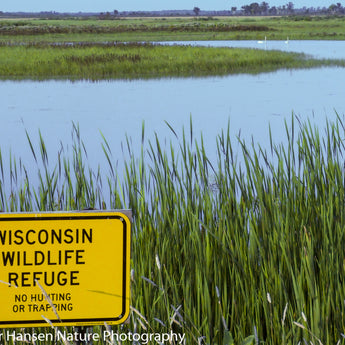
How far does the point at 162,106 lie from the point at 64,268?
569 inches

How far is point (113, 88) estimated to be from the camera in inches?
776

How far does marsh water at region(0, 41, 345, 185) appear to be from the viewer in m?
12.2

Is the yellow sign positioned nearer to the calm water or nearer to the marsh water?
the marsh water

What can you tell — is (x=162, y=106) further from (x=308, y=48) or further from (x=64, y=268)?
(x=308, y=48)

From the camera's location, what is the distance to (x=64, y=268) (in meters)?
1.92

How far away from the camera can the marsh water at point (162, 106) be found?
40.2 feet

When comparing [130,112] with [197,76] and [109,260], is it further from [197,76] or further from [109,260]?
[109,260]

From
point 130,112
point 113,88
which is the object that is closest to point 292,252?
point 130,112

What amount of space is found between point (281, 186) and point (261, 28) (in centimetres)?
6135

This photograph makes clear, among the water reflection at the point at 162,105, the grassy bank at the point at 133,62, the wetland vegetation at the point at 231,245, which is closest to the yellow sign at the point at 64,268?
the wetland vegetation at the point at 231,245

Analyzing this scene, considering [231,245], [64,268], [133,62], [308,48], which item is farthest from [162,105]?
[308,48]

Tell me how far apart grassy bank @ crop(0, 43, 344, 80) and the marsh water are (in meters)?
1.70

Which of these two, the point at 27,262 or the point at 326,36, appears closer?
the point at 27,262

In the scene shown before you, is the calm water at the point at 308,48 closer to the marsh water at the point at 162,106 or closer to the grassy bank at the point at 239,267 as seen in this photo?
the marsh water at the point at 162,106
